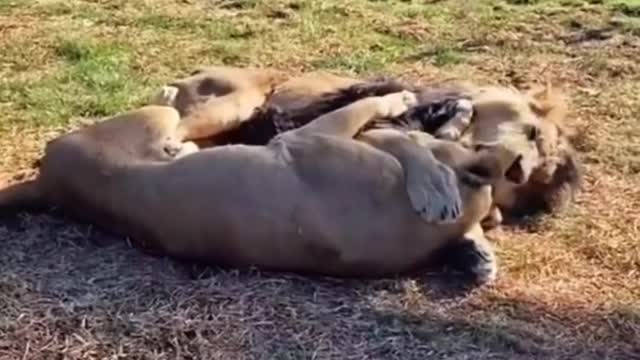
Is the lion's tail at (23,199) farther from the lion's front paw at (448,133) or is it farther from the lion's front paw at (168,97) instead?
the lion's front paw at (448,133)

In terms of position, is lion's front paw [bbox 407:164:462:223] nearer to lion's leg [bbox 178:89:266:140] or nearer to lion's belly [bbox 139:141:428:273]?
lion's belly [bbox 139:141:428:273]

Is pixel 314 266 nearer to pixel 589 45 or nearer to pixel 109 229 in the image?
pixel 109 229

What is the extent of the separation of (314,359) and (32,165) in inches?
69.6

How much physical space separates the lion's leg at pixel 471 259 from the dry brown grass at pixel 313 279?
55 millimetres

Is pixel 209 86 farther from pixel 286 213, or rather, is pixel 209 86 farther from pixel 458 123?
pixel 286 213

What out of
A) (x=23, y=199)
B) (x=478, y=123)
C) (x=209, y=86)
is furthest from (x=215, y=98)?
(x=478, y=123)

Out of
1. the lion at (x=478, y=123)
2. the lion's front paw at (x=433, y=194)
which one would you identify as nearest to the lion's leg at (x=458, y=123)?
the lion at (x=478, y=123)

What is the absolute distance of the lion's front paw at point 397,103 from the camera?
4.81m

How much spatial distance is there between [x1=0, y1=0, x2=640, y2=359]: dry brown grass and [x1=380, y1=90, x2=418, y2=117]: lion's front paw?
548mm

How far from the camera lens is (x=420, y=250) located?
436 centimetres

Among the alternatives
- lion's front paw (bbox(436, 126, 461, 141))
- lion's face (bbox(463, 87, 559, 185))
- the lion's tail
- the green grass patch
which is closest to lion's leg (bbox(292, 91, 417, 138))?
lion's front paw (bbox(436, 126, 461, 141))

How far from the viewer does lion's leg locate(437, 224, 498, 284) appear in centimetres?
438

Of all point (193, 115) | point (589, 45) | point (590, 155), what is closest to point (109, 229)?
point (193, 115)

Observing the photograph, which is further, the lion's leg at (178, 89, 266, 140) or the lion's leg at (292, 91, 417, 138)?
the lion's leg at (178, 89, 266, 140)
